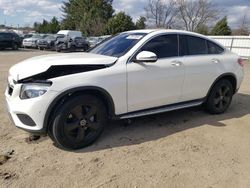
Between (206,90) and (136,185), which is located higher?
(206,90)

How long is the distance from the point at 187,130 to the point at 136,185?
6.71ft

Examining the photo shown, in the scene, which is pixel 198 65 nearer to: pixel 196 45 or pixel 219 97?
pixel 196 45

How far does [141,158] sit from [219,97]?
111 inches

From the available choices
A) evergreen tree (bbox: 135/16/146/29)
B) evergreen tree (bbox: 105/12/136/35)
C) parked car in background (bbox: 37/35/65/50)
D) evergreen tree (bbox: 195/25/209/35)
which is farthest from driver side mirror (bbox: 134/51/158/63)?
evergreen tree (bbox: 135/16/146/29)

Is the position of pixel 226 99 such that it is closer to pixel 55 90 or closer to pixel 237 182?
pixel 237 182

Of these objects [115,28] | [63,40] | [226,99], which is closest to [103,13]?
[115,28]

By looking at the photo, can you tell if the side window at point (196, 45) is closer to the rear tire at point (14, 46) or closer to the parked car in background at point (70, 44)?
the parked car in background at point (70, 44)

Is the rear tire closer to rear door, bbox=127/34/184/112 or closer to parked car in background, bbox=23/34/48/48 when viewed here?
parked car in background, bbox=23/34/48/48

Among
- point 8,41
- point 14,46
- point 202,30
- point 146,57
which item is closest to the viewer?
point 146,57

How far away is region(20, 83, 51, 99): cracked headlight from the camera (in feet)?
12.5

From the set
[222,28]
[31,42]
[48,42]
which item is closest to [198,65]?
[48,42]

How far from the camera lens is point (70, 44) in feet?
87.5

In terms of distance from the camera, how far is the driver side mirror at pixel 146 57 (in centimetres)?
444

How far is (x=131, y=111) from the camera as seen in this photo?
183 inches
